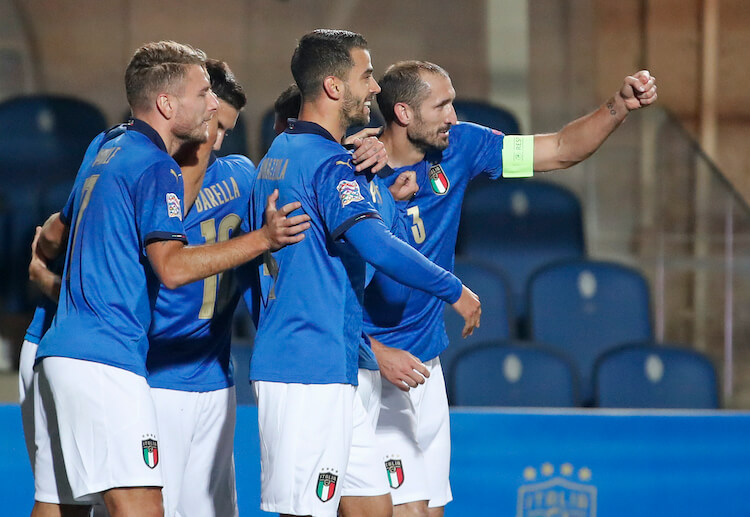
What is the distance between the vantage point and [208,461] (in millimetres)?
3396

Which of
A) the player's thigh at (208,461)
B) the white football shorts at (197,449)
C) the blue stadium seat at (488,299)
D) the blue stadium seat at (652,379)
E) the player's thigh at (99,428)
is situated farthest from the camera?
the blue stadium seat at (488,299)

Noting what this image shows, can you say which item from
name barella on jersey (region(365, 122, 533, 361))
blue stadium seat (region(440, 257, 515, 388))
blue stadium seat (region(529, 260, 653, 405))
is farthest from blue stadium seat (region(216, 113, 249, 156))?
name barella on jersey (region(365, 122, 533, 361))

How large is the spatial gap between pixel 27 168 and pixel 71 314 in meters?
3.77

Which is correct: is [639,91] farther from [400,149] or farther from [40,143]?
[40,143]

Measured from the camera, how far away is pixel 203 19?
6645 mm

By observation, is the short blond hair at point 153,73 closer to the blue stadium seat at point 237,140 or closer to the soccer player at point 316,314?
the soccer player at point 316,314

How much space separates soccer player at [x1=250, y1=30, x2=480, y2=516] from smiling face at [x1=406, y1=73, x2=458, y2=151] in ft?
2.04

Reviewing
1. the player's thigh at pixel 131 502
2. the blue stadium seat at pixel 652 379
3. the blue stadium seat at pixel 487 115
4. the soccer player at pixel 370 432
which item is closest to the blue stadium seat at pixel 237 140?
A: the blue stadium seat at pixel 487 115

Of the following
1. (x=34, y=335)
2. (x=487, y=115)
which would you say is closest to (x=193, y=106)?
(x=34, y=335)

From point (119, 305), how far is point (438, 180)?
51.0 inches

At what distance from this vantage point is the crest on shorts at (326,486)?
9.20 feet

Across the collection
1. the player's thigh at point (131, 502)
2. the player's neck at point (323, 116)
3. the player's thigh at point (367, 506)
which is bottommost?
the player's thigh at point (367, 506)

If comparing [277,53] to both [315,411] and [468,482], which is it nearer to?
[468,482]

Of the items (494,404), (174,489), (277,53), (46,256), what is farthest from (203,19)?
(174,489)
